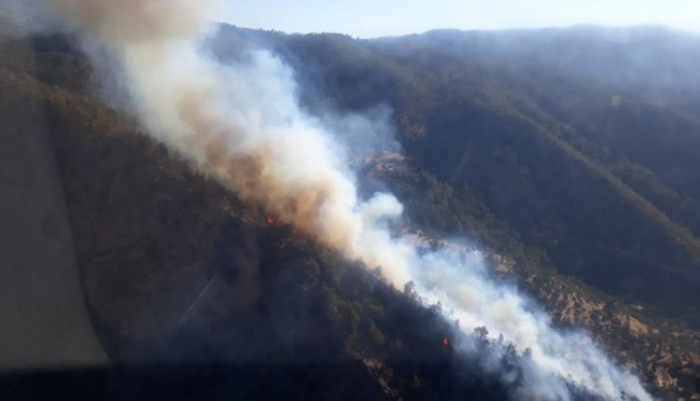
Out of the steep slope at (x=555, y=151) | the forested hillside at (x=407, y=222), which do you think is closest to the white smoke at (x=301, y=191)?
the forested hillside at (x=407, y=222)

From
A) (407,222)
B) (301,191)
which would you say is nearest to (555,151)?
(407,222)

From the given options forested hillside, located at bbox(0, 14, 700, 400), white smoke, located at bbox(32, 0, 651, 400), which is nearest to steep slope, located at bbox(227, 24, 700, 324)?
forested hillside, located at bbox(0, 14, 700, 400)

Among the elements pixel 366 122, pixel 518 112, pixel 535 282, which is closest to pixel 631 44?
pixel 518 112

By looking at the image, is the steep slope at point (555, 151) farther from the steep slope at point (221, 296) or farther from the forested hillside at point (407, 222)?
the steep slope at point (221, 296)

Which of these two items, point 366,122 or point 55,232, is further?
point 366,122

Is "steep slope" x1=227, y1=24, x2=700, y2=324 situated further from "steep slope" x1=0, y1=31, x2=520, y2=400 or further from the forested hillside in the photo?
"steep slope" x1=0, y1=31, x2=520, y2=400

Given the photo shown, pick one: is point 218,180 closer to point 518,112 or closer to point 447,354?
point 447,354

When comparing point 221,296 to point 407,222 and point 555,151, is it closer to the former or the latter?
point 407,222
